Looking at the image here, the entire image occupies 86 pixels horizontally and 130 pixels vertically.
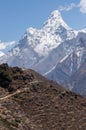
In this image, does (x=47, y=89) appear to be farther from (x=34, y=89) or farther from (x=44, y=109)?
(x=44, y=109)

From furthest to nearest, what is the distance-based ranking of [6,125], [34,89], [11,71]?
[11,71], [34,89], [6,125]

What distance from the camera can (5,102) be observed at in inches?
3265

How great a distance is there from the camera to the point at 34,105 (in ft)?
281

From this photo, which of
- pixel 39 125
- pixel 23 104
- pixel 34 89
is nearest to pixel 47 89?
pixel 34 89

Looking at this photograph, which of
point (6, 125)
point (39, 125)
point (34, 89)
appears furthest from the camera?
point (34, 89)

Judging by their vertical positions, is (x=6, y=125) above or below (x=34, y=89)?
below

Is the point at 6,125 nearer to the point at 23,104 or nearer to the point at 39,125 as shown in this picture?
the point at 39,125

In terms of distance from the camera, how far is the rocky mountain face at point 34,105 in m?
77.9

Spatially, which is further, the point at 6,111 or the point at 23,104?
the point at 23,104

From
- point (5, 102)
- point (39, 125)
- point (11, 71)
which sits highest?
point (11, 71)

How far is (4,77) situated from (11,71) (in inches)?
205

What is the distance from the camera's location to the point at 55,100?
88.7 metres

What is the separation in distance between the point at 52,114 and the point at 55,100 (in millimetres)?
6349

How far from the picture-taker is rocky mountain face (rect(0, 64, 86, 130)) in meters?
77.9
